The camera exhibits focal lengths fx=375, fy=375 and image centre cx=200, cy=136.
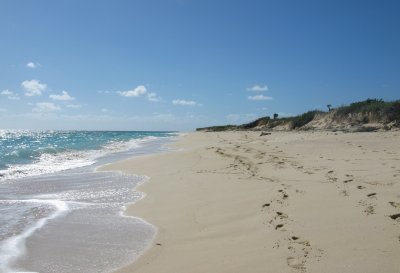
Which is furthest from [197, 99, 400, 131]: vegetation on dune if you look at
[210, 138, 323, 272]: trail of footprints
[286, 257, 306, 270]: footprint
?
[286, 257, 306, 270]: footprint

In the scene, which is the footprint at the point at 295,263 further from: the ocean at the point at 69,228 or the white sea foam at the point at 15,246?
the white sea foam at the point at 15,246

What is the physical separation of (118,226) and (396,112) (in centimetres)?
2126

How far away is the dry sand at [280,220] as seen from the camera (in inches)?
126

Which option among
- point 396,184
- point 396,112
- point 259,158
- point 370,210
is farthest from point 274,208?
point 396,112

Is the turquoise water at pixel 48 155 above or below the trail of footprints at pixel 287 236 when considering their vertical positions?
below

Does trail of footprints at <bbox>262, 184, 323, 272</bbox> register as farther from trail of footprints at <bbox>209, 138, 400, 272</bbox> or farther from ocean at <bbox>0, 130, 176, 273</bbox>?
ocean at <bbox>0, 130, 176, 273</bbox>

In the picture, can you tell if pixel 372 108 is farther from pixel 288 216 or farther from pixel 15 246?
pixel 15 246

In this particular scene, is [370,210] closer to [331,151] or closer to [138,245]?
[138,245]

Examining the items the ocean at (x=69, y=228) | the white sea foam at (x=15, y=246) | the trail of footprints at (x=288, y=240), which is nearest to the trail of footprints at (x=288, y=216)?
the trail of footprints at (x=288, y=240)

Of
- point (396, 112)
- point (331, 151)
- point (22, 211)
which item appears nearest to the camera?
point (22, 211)

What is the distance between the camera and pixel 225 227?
452cm

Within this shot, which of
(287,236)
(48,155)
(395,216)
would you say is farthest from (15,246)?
(48,155)

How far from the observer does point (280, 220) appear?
4379mm

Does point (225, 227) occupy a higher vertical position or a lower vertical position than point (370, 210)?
lower
